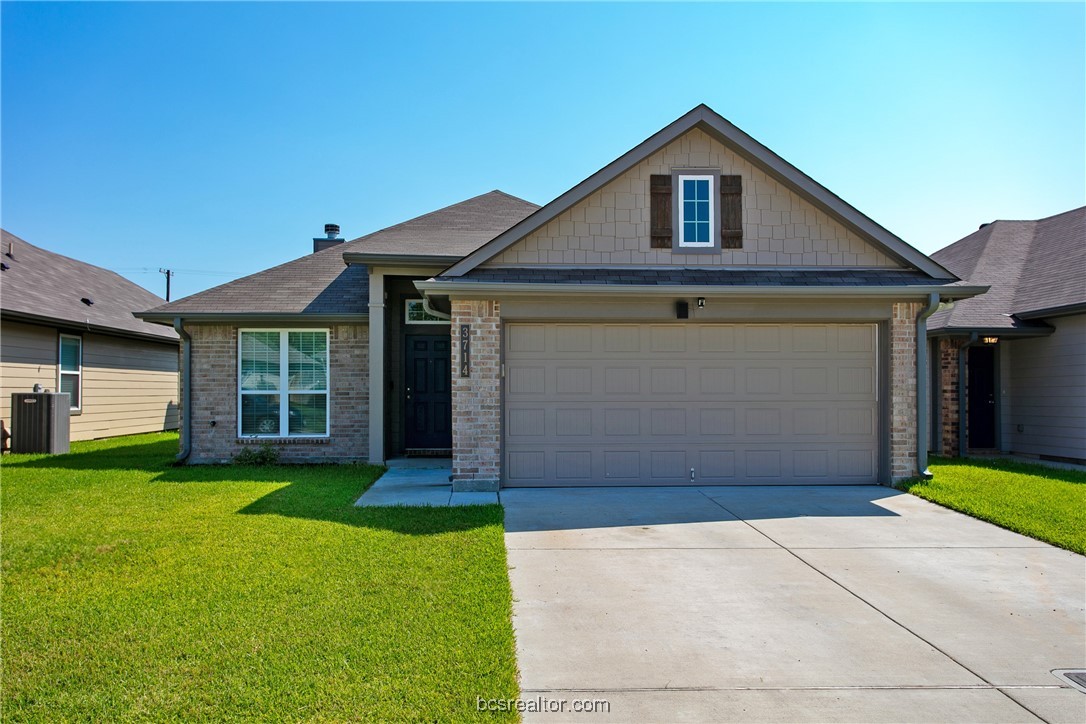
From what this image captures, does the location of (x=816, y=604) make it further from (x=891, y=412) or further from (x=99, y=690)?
(x=891, y=412)

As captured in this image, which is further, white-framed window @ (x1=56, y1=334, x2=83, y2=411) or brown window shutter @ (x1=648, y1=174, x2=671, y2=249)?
white-framed window @ (x1=56, y1=334, x2=83, y2=411)

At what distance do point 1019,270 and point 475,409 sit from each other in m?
12.8

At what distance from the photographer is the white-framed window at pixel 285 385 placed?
1193cm

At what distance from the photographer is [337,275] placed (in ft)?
43.7

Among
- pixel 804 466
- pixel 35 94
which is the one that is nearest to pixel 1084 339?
pixel 804 466

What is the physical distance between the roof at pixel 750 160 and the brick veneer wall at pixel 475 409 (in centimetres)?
76

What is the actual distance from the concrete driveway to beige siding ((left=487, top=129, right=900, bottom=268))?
3.65 meters

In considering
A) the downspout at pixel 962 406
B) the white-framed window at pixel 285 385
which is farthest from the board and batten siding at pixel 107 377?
the downspout at pixel 962 406

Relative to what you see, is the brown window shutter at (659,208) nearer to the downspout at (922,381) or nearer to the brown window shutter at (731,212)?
the brown window shutter at (731,212)

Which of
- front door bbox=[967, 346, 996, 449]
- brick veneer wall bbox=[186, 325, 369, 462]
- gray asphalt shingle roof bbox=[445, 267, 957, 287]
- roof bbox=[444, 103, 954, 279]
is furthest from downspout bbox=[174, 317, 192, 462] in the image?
front door bbox=[967, 346, 996, 449]

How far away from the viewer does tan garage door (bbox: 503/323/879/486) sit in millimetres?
9430

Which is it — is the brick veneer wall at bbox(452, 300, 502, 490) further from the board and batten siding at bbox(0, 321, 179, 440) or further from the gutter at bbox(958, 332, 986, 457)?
the board and batten siding at bbox(0, 321, 179, 440)

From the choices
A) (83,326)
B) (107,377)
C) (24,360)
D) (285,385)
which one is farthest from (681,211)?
(107,377)

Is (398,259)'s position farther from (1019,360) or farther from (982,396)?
(1019,360)
